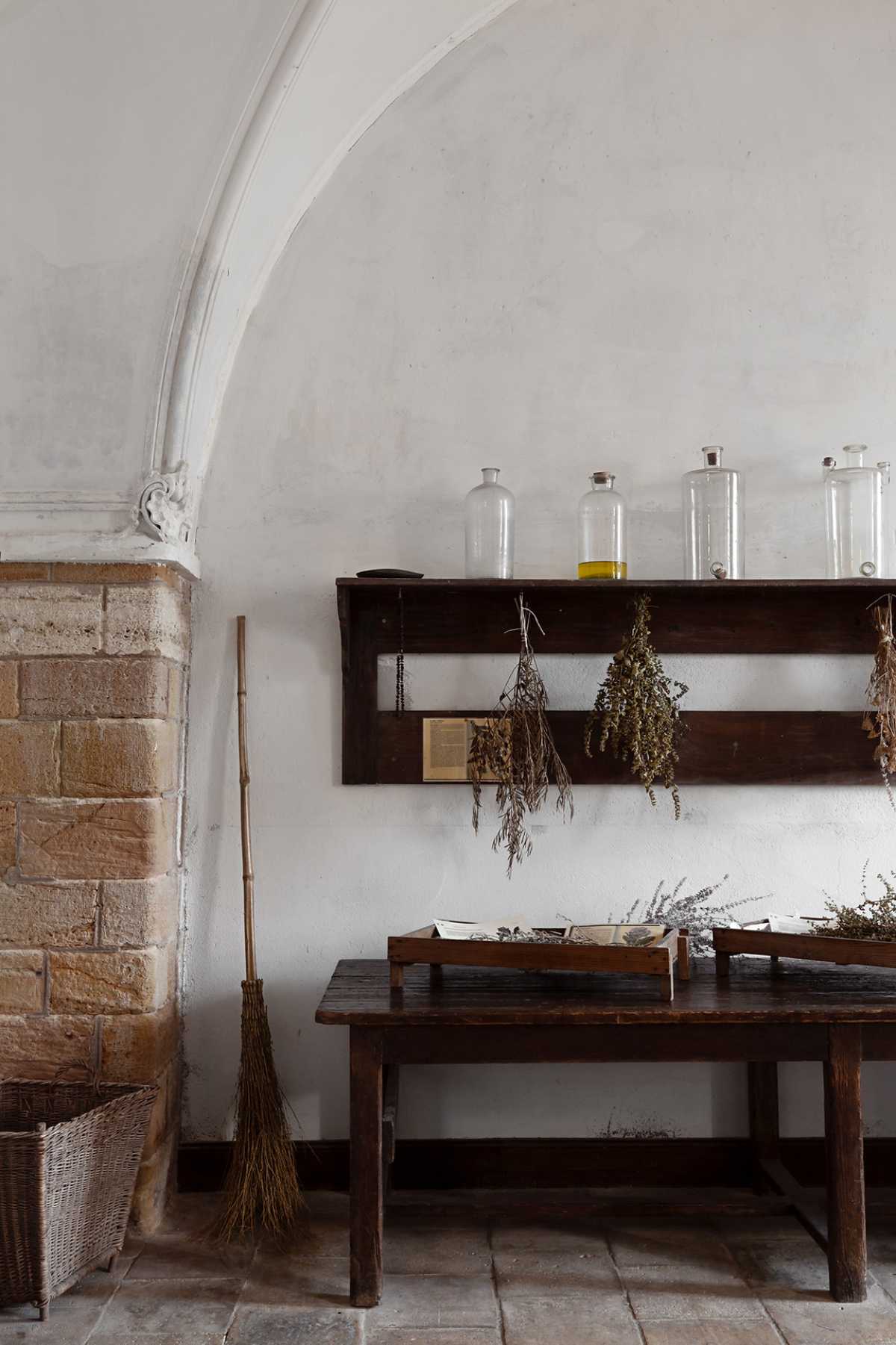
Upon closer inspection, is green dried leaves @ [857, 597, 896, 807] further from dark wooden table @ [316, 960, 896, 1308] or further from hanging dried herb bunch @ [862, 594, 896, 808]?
dark wooden table @ [316, 960, 896, 1308]

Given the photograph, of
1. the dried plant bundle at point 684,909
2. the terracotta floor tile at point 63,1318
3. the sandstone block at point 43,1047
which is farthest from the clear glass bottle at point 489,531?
the terracotta floor tile at point 63,1318

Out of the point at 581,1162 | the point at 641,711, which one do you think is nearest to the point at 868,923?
the point at 641,711

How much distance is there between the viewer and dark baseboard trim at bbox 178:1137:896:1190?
317cm

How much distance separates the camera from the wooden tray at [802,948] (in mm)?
2660

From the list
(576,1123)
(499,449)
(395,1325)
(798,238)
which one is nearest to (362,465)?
(499,449)

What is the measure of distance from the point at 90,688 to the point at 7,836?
1.45 feet

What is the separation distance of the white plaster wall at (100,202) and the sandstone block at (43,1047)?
4.33ft

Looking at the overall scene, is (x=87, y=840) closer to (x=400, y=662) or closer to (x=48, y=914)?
(x=48, y=914)

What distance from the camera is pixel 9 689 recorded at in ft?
9.69

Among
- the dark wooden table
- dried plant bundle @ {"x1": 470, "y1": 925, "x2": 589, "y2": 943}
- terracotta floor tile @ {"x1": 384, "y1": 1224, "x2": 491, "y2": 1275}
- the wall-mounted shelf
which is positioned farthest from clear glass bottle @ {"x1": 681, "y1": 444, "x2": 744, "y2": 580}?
terracotta floor tile @ {"x1": 384, "y1": 1224, "x2": 491, "y2": 1275}

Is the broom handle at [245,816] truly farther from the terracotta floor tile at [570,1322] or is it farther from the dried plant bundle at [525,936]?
the terracotta floor tile at [570,1322]

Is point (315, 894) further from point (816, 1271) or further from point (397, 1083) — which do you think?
point (816, 1271)

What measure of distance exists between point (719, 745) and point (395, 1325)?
1.74 meters

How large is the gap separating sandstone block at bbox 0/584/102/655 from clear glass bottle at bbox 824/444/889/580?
2.10m
